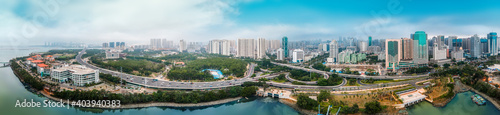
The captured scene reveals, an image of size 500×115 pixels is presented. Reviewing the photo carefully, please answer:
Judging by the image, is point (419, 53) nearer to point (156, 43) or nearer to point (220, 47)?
point (220, 47)

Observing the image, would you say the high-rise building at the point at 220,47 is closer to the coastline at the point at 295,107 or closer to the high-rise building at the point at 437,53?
the high-rise building at the point at 437,53

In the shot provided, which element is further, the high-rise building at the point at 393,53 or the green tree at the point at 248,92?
the high-rise building at the point at 393,53

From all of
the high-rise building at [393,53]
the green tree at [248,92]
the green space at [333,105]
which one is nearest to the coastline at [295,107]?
the green space at [333,105]

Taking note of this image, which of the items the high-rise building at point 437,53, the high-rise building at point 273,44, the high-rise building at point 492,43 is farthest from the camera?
the high-rise building at point 273,44

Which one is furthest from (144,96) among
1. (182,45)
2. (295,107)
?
(182,45)

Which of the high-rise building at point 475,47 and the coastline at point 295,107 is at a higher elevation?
the high-rise building at point 475,47

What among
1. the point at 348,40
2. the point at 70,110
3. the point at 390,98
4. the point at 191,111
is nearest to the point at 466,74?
the point at 390,98

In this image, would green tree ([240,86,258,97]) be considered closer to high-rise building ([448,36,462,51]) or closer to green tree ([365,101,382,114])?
green tree ([365,101,382,114])

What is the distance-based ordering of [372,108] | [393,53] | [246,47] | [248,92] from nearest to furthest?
[372,108] < [248,92] < [393,53] < [246,47]
